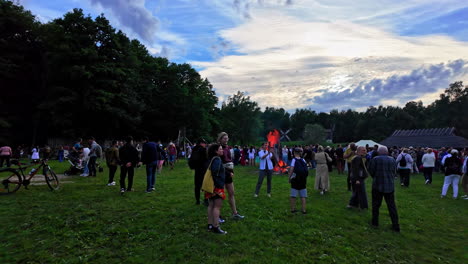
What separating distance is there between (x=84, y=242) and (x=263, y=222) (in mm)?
3819

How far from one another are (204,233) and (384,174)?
453cm

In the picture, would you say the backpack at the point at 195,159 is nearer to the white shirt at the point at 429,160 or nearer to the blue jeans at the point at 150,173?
the blue jeans at the point at 150,173

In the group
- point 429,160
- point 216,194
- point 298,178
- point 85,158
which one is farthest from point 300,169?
point 85,158

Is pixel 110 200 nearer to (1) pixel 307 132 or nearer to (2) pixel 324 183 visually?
(2) pixel 324 183

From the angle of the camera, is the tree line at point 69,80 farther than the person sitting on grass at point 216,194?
Yes

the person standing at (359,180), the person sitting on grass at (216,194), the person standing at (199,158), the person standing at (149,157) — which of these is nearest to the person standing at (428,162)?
the person standing at (359,180)

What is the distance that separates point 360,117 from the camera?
10369 centimetres

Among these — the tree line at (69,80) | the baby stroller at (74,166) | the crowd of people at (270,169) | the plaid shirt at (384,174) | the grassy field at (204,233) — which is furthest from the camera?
the tree line at (69,80)

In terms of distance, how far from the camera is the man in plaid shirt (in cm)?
680

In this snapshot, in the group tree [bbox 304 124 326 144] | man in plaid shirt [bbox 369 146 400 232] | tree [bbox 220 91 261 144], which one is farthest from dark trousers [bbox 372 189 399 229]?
tree [bbox 304 124 326 144]

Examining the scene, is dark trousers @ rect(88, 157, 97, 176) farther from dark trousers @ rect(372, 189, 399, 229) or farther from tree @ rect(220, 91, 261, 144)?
tree @ rect(220, 91, 261, 144)

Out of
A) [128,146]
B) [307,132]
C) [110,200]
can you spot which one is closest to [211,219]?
[110,200]

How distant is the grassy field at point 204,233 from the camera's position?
498 cm

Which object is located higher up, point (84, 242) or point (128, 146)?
point (128, 146)
